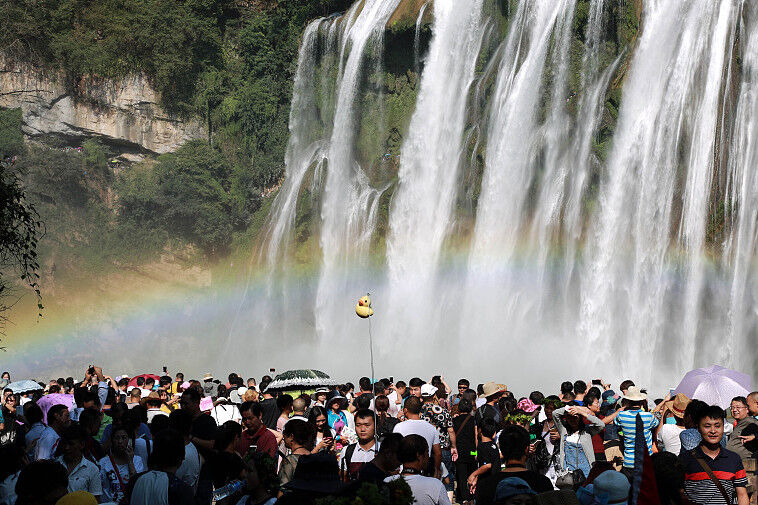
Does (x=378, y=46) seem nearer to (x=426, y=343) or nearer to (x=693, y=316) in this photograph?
(x=426, y=343)

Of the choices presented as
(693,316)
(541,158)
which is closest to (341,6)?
(541,158)

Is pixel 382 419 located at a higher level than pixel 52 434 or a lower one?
lower

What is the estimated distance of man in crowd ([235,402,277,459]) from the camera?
8.17 metres

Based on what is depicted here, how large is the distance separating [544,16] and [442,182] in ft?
23.4

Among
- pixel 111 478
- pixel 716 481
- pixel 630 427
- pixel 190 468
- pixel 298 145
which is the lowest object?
pixel 630 427

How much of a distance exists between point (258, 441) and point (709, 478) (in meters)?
3.72

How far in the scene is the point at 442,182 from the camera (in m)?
36.0

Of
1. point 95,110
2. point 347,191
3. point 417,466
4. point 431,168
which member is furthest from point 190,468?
point 95,110

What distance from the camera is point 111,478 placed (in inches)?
295

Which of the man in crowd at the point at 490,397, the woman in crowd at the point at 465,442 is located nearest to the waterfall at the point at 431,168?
the man in crowd at the point at 490,397

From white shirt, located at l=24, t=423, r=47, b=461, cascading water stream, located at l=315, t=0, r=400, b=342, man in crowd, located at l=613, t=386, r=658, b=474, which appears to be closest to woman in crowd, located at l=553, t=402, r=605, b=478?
man in crowd, located at l=613, t=386, r=658, b=474

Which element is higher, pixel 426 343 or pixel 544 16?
pixel 544 16

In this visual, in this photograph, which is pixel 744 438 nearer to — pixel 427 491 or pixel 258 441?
pixel 427 491

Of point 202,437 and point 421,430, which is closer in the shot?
point 202,437
